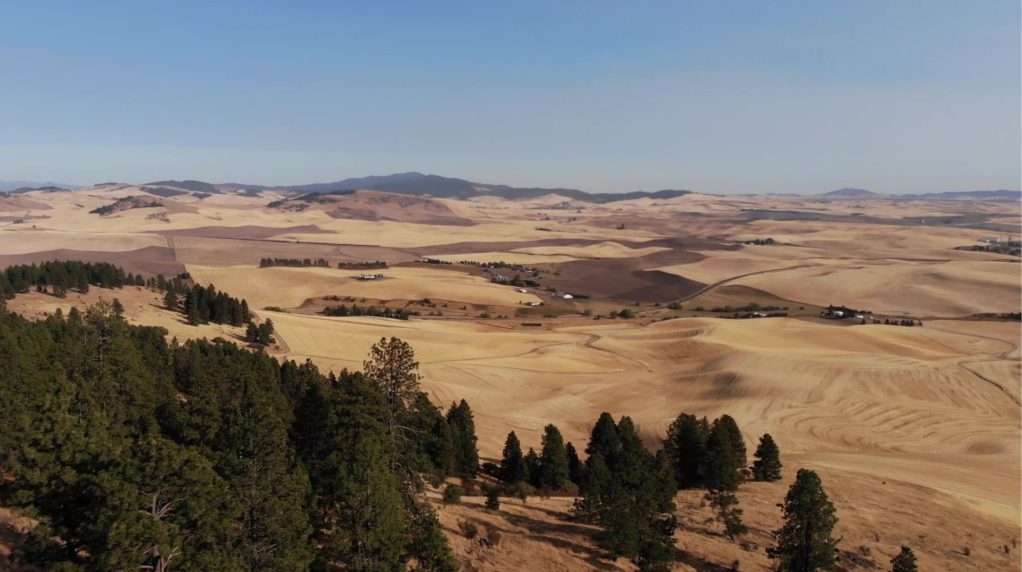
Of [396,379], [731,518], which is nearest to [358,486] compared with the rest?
[396,379]

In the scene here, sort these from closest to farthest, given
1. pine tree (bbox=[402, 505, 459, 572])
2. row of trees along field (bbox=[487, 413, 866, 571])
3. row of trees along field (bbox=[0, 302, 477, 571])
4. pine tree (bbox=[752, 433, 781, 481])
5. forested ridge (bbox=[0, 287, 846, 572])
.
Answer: row of trees along field (bbox=[0, 302, 477, 571]), forested ridge (bbox=[0, 287, 846, 572]), pine tree (bbox=[402, 505, 459, 572]), row of trees along field (bbox=[487, 413, 866, 571]), pine tree (bbox=[752, 433, 781, 481])

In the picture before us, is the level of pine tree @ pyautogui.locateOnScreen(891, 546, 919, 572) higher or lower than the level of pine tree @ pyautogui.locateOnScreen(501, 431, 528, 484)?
higher

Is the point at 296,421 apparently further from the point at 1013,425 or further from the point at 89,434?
the point at 1013,425

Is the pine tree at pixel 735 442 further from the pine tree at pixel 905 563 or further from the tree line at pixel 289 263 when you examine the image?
the tree line at pixel 289 263

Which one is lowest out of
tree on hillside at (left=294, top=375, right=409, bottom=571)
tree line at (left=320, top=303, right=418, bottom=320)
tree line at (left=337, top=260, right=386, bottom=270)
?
tree line at (left=320, top=303, right=418, bottom=320)

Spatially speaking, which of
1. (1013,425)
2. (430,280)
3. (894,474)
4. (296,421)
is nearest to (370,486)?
(296,421)

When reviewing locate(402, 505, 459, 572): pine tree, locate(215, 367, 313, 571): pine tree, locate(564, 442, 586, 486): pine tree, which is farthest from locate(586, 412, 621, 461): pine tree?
locate(215, 367, 313, 571): pine tree

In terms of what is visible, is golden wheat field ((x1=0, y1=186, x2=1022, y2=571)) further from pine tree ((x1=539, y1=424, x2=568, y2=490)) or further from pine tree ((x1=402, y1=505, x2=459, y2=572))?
pine tree ((x1=402, y1=505, x2=459, y2=572))

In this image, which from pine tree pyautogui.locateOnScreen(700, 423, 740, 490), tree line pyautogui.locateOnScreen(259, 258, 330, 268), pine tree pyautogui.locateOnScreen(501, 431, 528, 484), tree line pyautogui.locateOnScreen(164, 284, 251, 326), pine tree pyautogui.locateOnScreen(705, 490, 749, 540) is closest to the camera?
pine tree pyautogui.locateOnScreen(705, 490, 749, 540)
